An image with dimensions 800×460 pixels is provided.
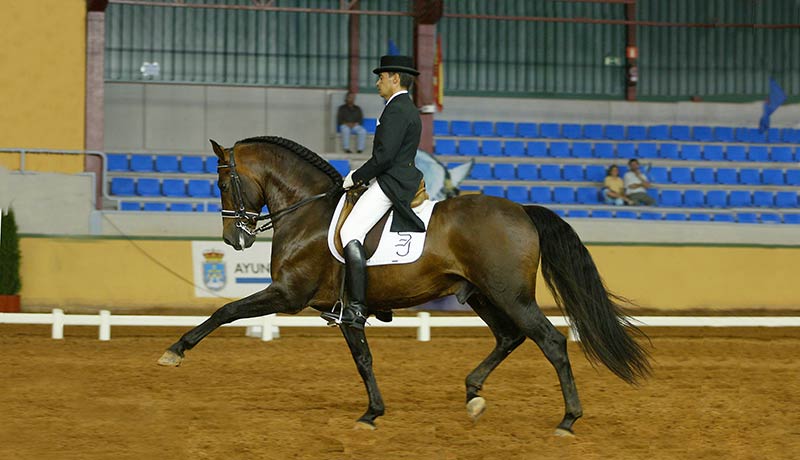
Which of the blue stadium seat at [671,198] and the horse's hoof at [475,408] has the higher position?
the blue stadium seat at [671,198]

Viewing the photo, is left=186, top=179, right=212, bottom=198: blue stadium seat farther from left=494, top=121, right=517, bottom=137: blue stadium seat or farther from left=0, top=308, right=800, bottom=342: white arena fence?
left=0, top=308, right=800, bottom=342: white arena fence

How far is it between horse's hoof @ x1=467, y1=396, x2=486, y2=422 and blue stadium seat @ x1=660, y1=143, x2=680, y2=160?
1825 cm

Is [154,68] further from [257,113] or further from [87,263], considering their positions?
[87,263]

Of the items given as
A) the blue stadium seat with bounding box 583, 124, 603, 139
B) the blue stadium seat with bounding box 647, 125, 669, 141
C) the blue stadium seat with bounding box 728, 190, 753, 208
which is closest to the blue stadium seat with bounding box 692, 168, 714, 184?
the blue stadium seat with bounding box 728, 190, 753, 208

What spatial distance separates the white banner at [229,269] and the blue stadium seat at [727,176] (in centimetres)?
1326

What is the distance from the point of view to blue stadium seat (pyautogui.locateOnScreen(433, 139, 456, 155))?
22984 mm

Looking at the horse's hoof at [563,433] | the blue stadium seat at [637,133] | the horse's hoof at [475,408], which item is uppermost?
the blue stadium seat at [637,133]

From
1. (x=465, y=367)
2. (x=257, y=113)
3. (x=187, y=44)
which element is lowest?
(x=465, y=367)

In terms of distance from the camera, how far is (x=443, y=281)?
6.93m

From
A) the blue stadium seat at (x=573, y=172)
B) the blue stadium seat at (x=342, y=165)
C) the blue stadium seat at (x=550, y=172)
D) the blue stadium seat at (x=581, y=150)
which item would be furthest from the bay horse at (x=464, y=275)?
the blue stadium seat at (x=581, y=150)

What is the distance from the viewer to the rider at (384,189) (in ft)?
22.1

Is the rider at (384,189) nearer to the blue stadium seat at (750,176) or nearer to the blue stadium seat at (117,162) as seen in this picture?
the blue stadium seat at (117,162)

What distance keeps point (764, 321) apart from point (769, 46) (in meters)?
15.6

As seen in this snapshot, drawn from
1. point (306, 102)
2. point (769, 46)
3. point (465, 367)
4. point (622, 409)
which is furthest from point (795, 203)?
point (622, 409)
